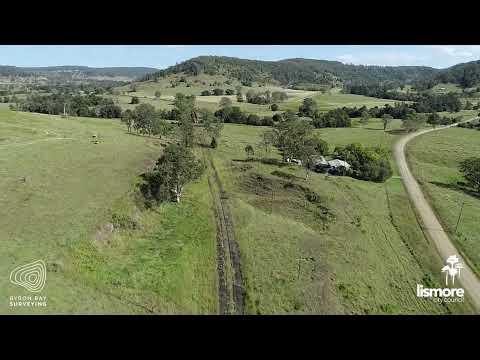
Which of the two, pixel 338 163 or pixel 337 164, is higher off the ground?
pixel 338 163

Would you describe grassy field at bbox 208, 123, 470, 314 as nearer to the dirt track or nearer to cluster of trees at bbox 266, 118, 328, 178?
the dirt track

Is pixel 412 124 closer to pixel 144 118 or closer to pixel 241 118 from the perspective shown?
pixel 241 118

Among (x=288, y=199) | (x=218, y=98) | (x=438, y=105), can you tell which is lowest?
(x=288, y=199)

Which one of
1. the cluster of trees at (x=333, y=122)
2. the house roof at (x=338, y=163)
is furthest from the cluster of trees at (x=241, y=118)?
the house roof at (x=338, y=163)

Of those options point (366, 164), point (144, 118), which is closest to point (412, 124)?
point (366, 164)

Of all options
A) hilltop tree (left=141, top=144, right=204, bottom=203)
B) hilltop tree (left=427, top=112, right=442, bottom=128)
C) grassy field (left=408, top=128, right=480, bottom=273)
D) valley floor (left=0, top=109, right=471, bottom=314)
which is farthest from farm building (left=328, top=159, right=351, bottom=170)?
hilltop tree (left=427, top=112, right=442, bottom=128)
